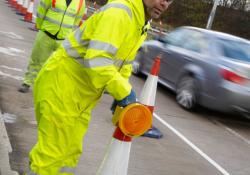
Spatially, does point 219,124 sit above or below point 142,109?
below

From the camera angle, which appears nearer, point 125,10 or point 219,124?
point 125,10

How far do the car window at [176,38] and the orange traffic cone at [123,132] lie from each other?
725 cm

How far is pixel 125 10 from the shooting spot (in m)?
3.30

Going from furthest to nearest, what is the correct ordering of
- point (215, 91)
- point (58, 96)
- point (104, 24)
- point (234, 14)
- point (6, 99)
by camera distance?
point (234, 14) → point (215, 91) → point (6, 99) → point (58, 96) → point (104, 24)

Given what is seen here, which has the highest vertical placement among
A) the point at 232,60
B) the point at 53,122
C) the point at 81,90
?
the point at 81,90

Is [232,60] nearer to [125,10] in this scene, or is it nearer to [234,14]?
[125,10]

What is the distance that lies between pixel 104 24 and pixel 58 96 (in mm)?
647

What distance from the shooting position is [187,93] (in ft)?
32.2

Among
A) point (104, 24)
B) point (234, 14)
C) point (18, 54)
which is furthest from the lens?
point (234, 14)

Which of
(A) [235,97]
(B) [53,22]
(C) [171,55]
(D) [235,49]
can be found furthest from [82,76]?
(C) [171,55]

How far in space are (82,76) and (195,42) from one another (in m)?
7.06

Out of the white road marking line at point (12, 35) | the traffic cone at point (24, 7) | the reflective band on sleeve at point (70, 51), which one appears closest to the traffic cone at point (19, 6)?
the traffic cone at point (24, 7)

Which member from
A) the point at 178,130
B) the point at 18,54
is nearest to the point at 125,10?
the point at 178,130

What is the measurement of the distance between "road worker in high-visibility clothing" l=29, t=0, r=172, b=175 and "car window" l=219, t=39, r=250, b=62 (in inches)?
239
